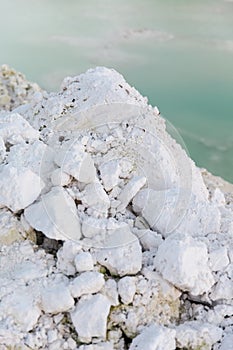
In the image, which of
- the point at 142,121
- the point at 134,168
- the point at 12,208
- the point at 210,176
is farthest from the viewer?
the point at 210,176

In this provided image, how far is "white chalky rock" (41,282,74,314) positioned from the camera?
1549 millimetres

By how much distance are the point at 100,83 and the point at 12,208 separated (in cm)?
66

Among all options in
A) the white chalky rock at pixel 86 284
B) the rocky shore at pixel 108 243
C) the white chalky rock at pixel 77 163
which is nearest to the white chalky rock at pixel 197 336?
the rocky shore at pixel 108 243

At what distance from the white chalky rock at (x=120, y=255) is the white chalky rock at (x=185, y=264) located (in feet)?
0.19

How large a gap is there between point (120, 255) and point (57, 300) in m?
0.20

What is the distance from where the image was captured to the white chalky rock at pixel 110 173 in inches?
71.1

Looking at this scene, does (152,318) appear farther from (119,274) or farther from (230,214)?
(230,214)

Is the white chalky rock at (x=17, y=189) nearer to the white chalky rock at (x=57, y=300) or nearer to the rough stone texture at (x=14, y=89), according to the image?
the white chalky rock at (x=57, y=300)

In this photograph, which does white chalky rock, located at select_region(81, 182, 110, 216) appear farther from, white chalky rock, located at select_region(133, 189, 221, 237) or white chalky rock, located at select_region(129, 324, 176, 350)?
white chalky rock, located at select_region(129, 324, 176, 350)

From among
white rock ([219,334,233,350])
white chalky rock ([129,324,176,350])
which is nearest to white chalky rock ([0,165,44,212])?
white chalky rock ([129,324,176,350])

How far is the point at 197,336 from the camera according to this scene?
155 centimetres

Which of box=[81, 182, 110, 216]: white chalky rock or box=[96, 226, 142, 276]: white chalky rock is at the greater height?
box=[81, 182, 110, 216]: white chalky rock

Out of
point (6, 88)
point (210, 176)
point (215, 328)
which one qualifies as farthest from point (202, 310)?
point (6, 88)

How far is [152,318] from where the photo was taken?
160 cm
